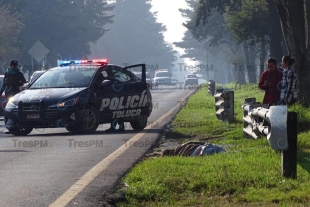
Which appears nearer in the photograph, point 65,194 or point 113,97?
point 65,194

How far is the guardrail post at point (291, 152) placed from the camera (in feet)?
29.1

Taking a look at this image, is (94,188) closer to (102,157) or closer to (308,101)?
(102,157)

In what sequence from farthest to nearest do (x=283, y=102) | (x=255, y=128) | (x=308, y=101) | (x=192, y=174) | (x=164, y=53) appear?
(x=164, y=53), (x=308, y=101), (x=283, y=102), (x=255, y=128), (x=192, y=174)

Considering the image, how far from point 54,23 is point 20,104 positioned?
64.0m

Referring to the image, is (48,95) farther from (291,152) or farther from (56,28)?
(56,28)

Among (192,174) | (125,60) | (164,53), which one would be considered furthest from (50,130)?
(164,53)

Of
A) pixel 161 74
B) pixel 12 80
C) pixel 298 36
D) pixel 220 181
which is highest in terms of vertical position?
pixel 298 36

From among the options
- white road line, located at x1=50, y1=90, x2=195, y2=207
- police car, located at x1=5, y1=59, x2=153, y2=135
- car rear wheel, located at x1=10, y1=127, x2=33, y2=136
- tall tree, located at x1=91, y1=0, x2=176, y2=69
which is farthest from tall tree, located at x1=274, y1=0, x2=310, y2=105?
tall tree, located at x1=91, y1=0, x2=176, y2=69

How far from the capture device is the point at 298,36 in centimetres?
1856

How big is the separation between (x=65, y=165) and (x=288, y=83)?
19.2 feet

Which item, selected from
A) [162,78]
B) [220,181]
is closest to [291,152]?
[220,181]

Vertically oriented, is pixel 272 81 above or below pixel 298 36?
below

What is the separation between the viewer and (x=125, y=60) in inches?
5527

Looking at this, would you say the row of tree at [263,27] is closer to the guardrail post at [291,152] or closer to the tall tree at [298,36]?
the tall tree at [298,36]
